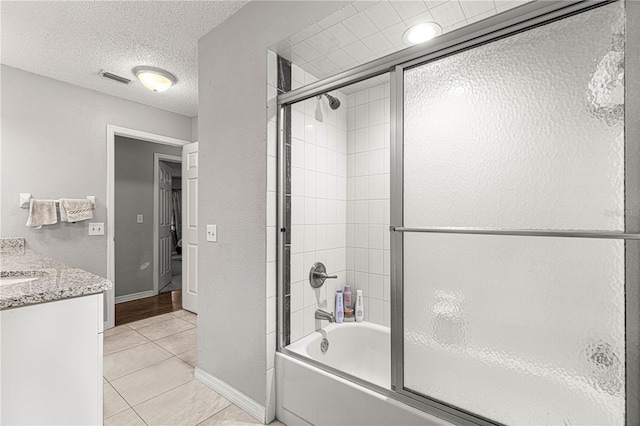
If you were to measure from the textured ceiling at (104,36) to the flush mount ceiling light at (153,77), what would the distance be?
0.18 feet

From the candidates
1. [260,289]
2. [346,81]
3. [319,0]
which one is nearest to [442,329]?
[260,289]

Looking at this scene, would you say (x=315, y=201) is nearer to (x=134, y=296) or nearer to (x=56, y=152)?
(x=56, y=152)

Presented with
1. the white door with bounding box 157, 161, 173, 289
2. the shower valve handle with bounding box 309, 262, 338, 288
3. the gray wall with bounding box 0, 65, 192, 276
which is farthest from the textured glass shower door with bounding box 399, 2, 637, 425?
the white door with bounding box 157, 161, 173, 289

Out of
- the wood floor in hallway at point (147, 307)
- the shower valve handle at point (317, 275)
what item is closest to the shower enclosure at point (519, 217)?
the shower valve handle at point (317, 275)

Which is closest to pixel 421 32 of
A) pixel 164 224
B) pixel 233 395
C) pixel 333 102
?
pixel 333 102

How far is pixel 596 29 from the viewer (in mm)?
932

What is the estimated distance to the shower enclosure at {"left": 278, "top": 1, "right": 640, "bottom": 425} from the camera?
90 centimetres

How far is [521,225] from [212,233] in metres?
1.71

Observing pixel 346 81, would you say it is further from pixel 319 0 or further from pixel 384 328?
pixel 384 328

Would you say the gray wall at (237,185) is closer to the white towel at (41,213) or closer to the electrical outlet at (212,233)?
the electrical outlet at (212,233)

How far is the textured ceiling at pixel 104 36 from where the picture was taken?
1.85m

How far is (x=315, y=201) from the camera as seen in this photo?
215cm

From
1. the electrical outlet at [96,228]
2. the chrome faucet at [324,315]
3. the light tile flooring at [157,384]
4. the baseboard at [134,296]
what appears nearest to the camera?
the light tile flooring at [157,384]

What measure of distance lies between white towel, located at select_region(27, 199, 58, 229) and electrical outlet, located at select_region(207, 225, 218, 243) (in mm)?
1677
